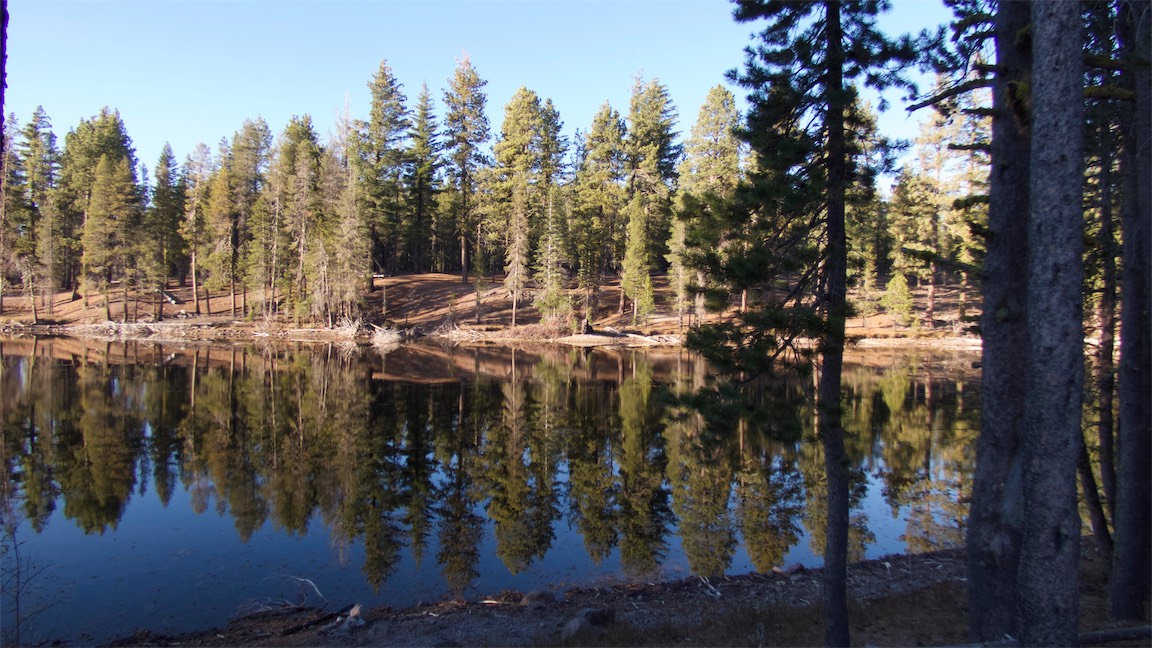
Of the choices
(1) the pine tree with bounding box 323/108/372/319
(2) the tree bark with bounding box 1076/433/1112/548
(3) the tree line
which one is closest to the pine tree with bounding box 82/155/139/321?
(3) the tree line

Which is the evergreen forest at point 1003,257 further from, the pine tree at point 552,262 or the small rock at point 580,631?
the pine tree at point 552,262

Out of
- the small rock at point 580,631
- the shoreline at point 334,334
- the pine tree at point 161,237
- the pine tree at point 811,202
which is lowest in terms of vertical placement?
the small rock at point 580,631

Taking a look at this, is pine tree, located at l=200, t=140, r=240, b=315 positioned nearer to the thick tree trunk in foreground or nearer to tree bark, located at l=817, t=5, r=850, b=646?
tree bark, located at l=817, t=5, r=850, b=646

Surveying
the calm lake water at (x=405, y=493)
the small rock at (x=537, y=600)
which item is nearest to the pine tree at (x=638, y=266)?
the calm lake water at (x=405, y=493)

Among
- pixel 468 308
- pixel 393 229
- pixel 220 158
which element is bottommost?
pixel 468 308

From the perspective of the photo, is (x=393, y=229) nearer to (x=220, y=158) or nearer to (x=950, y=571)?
(x=220, y=158)

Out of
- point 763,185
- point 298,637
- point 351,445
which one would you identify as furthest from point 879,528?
point 351,445

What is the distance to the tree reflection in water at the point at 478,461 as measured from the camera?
1327 cm

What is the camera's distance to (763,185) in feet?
25.0

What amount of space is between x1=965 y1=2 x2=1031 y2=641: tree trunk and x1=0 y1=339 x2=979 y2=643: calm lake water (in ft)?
6.49

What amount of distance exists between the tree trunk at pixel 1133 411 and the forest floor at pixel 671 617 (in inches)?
24.2

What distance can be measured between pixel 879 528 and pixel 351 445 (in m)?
15.0

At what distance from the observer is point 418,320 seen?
5575 centimetres

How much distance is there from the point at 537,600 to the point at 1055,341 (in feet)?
26.6
